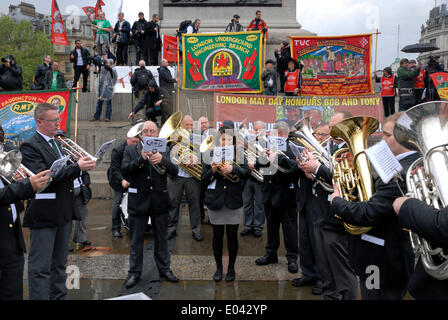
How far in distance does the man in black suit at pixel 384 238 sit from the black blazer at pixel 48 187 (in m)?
2.66

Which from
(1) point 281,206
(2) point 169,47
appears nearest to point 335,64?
(2) point 169,47

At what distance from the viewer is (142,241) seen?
5.20 meters

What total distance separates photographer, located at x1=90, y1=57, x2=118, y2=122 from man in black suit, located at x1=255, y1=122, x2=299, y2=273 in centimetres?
860

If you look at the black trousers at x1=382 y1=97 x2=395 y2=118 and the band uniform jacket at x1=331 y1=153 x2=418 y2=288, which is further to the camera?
the black trousers at x1=382 y1=97 x2=395 y2=118

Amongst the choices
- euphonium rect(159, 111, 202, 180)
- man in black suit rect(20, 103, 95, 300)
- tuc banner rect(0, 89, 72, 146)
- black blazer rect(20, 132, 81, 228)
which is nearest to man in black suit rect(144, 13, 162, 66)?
tuc banner rect(0, 89, 72, 146)

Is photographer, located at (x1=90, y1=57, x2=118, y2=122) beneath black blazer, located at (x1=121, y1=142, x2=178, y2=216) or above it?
above

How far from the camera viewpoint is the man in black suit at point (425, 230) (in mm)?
2335

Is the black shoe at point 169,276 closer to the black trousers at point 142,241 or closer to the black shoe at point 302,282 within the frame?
the black trousers at point 142,241

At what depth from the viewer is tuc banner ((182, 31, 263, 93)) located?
1258 cm

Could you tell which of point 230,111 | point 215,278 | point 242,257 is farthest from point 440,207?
point 230,111

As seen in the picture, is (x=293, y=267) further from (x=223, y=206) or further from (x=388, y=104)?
(x=388, y=104)

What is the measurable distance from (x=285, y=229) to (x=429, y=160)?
10.9 feet

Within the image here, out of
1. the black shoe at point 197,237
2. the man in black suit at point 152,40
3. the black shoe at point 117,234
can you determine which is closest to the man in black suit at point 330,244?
the black shoe at point 197,237

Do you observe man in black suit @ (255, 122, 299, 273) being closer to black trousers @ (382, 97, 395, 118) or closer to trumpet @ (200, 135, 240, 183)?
trumpet @ (200, 135, 240, 183)
